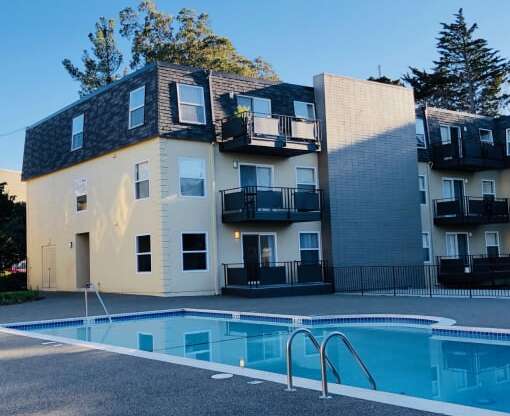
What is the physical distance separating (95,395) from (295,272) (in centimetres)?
1619

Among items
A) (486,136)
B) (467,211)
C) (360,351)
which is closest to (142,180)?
(360,351)

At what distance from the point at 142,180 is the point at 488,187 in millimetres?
17641

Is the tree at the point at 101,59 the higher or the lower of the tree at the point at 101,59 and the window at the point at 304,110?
the higher

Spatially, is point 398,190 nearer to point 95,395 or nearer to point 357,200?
point 357,200

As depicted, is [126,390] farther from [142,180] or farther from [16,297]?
[142,180]

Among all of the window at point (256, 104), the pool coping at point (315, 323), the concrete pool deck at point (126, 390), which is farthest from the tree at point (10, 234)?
the concrete pool deck at point (126, 390)

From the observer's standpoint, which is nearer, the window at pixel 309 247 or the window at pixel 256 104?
the window at pixel 256 104

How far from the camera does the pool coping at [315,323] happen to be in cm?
573

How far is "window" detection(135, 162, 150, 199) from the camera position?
21.5 m

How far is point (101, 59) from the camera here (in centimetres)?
3975

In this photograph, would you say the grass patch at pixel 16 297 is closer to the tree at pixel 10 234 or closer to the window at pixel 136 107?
the window at pixel 136 107

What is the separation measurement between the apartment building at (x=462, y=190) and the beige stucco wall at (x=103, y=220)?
12459 millimetres

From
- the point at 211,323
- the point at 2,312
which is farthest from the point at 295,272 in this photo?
the point at 2,312

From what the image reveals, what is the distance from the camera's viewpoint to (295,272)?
22.4 m
